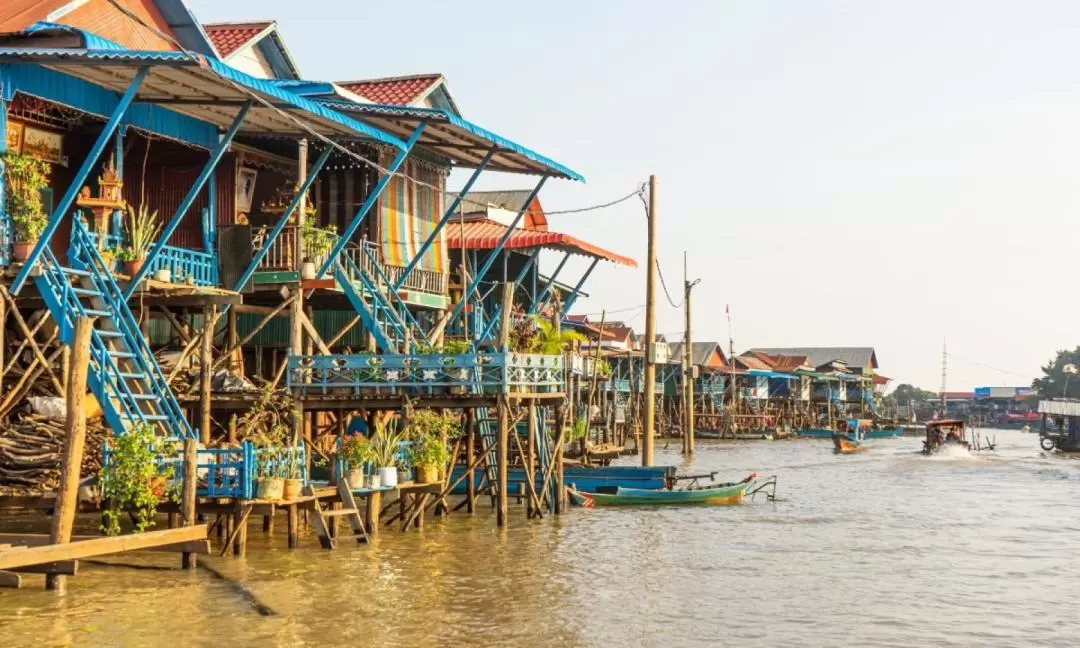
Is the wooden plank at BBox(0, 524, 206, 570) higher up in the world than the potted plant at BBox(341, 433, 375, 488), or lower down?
lower down

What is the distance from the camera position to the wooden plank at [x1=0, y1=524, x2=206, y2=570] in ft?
47.1

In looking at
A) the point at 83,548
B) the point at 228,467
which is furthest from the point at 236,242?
the point at 83,548

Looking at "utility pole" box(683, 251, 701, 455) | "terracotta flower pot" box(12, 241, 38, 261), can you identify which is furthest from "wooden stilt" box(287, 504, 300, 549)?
"utility pole" box(683, 251, 701, 455)

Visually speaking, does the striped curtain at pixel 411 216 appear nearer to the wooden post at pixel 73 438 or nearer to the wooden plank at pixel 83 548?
the wooden plank at pixel 83 548

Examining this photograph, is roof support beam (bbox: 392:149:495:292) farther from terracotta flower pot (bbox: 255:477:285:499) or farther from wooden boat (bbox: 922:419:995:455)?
wooden boat (bbox: 922:419:995:455)

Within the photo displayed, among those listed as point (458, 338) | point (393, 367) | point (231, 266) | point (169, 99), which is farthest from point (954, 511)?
point (169, 99)

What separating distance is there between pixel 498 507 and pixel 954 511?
13693 millimetres

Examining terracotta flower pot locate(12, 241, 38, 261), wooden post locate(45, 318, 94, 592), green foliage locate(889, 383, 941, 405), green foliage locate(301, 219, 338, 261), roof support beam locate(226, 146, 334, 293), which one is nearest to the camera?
wooden post locate(45, 318, 94, 592)

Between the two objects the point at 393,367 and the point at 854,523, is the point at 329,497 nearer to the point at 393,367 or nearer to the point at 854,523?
the point at 393,367

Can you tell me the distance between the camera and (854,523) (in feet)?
94.1

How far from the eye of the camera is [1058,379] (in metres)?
127

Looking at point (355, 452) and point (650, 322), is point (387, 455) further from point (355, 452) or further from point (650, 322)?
point (650, 322)

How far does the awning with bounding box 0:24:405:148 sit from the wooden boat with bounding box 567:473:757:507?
30.1 ft

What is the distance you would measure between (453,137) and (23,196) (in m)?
9.86
